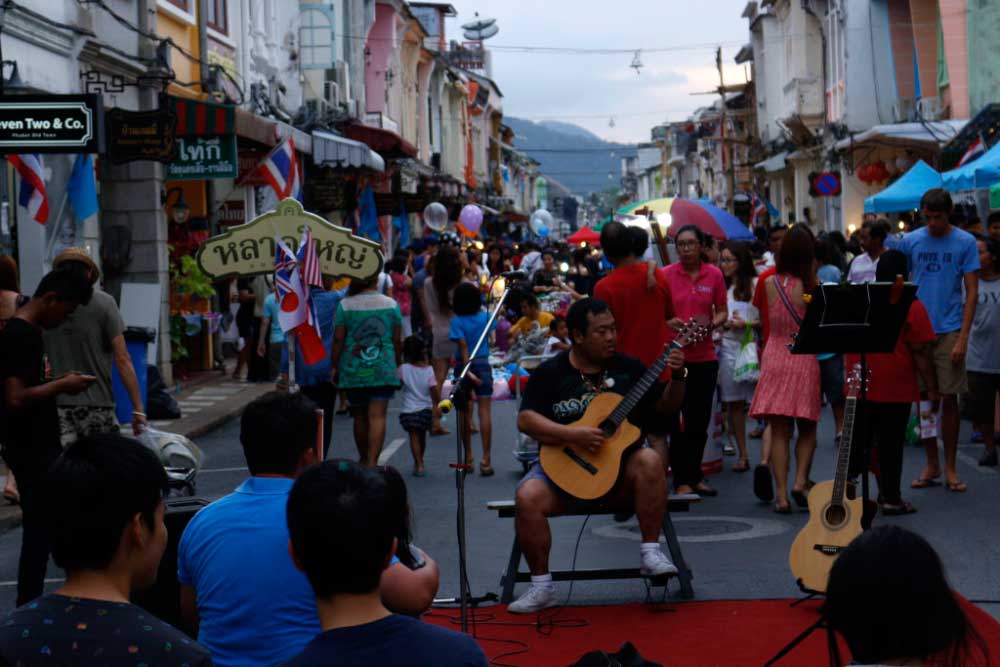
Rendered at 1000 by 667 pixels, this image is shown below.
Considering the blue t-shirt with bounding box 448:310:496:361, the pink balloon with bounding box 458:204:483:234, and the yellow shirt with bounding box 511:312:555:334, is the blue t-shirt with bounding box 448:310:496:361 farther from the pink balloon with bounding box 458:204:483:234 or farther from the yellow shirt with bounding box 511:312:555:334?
the pink balloon with bounding box 458:204:483:234

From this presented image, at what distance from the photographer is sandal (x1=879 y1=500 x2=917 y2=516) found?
999cm

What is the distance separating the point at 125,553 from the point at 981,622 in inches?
190

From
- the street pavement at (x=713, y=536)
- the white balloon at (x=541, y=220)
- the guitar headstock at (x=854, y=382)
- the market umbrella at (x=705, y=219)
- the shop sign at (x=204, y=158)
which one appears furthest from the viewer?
the white balloon at (x=541, y=220)

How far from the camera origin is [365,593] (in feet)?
10.8

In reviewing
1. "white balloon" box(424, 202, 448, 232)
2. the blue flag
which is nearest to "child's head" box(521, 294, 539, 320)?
the blue flag

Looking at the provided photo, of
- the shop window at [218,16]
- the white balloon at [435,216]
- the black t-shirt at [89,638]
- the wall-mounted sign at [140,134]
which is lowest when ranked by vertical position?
the black t-shirt at [89,638]

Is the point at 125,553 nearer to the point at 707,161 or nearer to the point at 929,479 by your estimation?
the point at 929,479

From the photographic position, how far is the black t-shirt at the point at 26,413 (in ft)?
25.1

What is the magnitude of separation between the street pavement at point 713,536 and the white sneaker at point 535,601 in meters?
0.43

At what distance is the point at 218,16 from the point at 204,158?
6.28 meters

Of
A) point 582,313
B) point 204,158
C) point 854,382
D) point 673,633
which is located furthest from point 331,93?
point 673,633

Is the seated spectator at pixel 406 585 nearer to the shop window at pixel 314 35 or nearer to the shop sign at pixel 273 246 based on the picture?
the shop sign at pixel 273 246

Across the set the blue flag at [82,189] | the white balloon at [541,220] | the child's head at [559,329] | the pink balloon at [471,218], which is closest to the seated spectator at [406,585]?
the child's head at [559,329]

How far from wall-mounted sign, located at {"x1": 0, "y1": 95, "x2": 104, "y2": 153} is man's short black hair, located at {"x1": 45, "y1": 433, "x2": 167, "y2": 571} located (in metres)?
10.1
